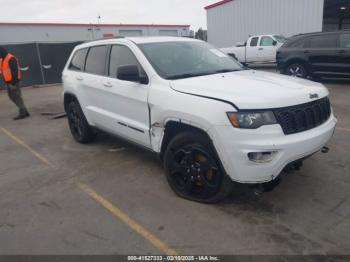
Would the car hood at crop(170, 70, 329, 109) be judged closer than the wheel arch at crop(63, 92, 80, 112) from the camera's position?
Yes

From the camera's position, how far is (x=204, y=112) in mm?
3172

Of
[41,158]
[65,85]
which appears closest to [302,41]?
[65,85]

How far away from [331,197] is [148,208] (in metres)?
2.03

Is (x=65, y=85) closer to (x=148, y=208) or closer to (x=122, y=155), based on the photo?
(x=122, y=155)

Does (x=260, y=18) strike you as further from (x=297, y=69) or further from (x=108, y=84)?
(x=108, y=84)

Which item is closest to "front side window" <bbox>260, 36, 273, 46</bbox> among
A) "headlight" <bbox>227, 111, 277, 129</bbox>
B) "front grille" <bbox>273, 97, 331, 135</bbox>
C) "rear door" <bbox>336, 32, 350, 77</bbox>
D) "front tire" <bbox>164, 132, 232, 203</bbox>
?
"rear door" <bbox>336, 32, 350, 77</bbox>

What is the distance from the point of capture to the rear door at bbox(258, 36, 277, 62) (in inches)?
657

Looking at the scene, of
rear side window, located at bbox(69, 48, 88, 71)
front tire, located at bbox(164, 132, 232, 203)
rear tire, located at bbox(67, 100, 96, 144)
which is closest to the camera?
front tire, located at bbox(164, 132, 232, 203)

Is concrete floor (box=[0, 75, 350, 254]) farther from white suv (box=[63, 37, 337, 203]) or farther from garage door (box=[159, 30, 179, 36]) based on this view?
garage door (box=[159, 30, 179, 36])

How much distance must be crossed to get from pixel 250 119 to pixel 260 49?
15.2 m

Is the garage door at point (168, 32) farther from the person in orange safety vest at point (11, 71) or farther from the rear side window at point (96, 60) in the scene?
the rear side window at point (96, 60)

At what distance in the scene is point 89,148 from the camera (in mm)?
5871

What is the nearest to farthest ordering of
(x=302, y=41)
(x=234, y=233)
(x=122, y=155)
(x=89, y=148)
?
(x=234, y=233)
(x=122, y=155)
(x=89, y=148)
(x=302, y=41)

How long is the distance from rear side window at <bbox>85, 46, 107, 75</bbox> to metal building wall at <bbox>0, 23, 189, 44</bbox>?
66.9 ft
